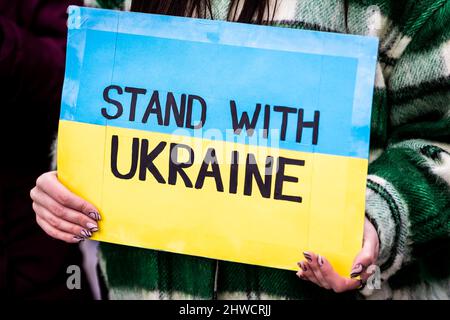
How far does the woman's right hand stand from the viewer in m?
0.95

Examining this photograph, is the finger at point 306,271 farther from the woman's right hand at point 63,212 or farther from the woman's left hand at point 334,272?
the woman's right hand at point 63,212

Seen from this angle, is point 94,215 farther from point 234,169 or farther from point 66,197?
point 234,169

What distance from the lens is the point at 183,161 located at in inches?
35.6

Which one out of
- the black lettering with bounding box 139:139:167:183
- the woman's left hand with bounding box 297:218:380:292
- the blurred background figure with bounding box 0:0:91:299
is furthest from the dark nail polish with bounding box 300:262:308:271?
the blurred background figure with bounding box 0:0:91:299

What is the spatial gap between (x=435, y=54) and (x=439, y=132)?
127mm

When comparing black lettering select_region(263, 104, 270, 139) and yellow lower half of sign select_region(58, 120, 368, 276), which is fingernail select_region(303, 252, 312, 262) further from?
black lettering select_region(263, 104, 270, 139)

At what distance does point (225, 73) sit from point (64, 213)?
363mm

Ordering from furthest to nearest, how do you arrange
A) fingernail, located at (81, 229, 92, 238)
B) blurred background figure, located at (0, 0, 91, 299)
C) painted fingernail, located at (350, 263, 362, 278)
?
blurred background figure, located at (0, 0, 91, 299) → fingernail, located at (81, 229, 92, 238) → painted fingernail, located at (350, 263, 362, 278)

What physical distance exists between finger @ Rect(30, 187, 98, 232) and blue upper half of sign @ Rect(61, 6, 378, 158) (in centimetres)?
15

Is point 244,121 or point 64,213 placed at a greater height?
point 244,121

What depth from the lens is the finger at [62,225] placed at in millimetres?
961

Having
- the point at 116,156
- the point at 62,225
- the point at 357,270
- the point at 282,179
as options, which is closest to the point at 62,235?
the point at 62,225

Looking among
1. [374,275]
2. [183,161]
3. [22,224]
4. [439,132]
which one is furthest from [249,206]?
[22,224]

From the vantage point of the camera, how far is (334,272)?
864 millimetres
